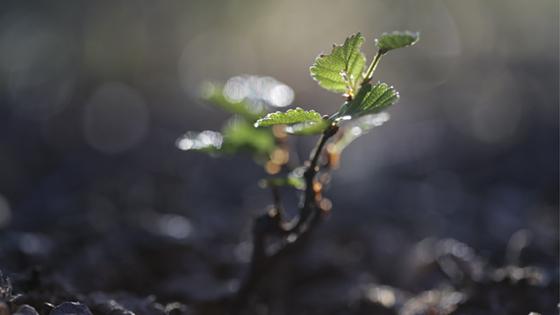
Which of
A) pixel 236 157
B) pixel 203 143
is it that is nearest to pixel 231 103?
pixel 203 143

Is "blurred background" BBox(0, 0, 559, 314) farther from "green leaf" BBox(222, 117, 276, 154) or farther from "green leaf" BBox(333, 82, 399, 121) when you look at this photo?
"green leaf" BBox(333, 82, 399, 121)

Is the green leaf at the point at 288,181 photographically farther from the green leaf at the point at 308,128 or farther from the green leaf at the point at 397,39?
the green leaf at the point at 397,39

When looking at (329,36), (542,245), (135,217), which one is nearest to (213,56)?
(329,36)

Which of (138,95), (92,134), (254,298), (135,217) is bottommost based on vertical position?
(254,298)

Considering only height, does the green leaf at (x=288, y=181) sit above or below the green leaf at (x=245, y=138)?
below

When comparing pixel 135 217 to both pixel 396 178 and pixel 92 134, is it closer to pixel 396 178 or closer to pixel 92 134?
pixel 396 178

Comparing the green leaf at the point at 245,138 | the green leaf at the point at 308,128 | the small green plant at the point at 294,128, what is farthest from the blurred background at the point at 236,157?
the green leaf at the point at 308,128

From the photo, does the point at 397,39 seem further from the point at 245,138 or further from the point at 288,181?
the point at 245,138
